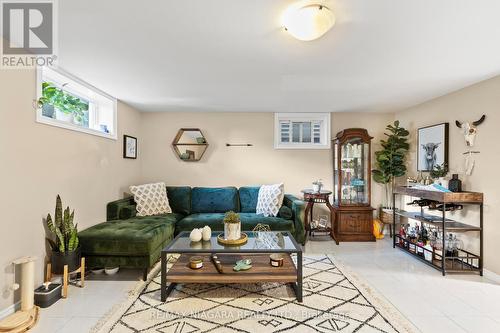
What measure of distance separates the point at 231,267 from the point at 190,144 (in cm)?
268

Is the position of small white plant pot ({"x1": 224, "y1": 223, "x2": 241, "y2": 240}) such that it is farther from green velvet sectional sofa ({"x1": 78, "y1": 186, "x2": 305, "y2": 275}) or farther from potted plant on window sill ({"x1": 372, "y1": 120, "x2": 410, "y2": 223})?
potted plant on window sill ({"x1": 372, "y1": 120, "x2": 410, "y2": 223})

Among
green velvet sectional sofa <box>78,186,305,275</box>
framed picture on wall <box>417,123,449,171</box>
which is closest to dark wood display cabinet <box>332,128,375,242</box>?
framed picture on wall <box>417,123,449,171</box>

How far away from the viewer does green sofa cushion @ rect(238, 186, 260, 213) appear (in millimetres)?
4180

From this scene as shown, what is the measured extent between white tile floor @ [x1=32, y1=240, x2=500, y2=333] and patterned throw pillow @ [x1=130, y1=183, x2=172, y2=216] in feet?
3.45

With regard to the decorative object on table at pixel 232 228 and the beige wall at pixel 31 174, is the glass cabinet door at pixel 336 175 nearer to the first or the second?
the decorative object on table at pixel 232 228

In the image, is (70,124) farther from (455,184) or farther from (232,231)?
(455,184)

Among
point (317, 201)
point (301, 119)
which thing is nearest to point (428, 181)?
point (317, 201)

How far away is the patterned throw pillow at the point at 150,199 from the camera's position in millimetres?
3686

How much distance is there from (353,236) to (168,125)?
373 centimetres

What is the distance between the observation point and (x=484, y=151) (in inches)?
111

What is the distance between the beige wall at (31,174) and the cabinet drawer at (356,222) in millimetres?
3610

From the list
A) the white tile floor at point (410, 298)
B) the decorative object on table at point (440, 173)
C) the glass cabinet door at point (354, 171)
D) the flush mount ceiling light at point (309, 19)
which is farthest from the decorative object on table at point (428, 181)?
the flush mount ceiling light at point (309, 19)

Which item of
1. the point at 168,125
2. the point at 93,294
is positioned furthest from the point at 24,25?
the point at 168,125

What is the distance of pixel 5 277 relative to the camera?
1.95 m
